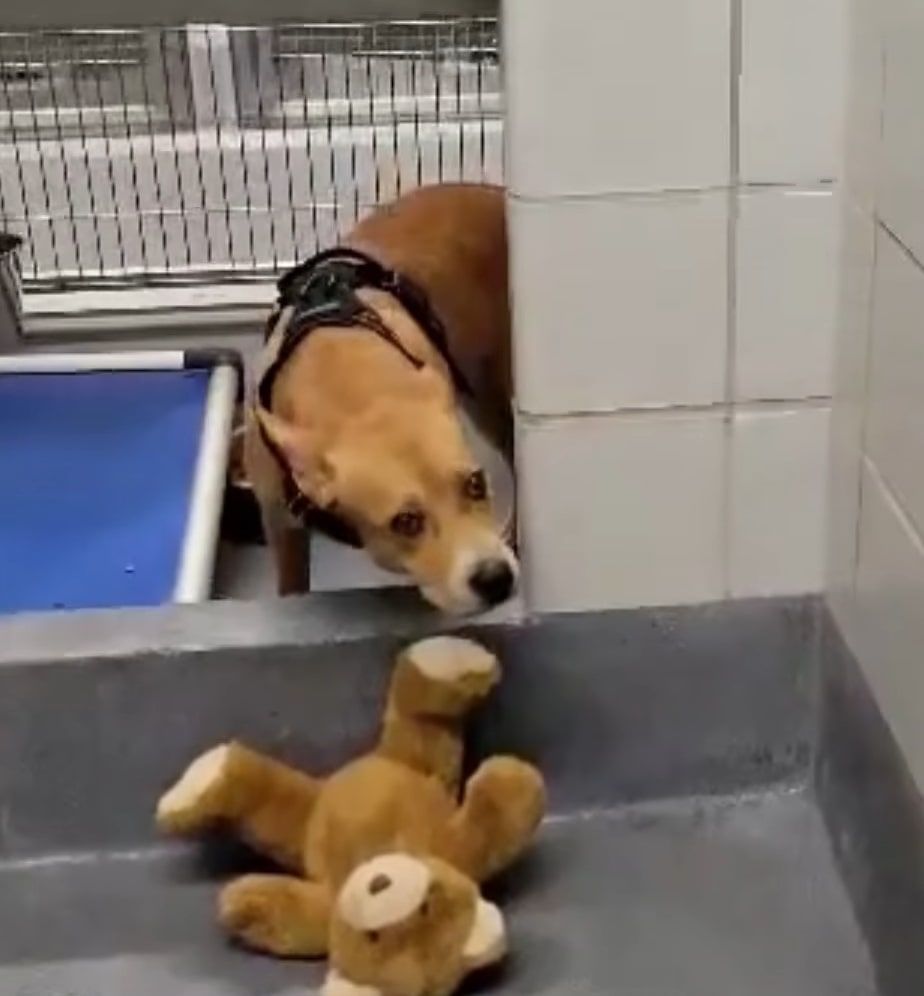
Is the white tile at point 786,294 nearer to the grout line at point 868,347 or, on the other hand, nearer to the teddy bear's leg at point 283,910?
the grout line at point 868,347

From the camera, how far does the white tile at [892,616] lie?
36.0 inches

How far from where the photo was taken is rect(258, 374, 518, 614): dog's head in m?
1.09

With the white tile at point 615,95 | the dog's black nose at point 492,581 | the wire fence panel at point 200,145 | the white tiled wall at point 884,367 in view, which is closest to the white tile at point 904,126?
the white tiled wall at point 884,367

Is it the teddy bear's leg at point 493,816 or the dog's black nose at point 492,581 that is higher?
the dog's black nose at point 492,581

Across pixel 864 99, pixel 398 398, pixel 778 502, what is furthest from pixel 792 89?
pixel 398 398

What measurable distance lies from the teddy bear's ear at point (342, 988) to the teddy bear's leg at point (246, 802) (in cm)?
10

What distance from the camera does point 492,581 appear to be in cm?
108

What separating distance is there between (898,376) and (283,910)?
45cm

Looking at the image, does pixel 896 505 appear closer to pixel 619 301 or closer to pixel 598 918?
pixel 619 301

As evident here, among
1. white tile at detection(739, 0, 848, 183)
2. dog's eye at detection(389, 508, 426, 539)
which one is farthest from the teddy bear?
white tile at detection(739, 0, 848, 183)

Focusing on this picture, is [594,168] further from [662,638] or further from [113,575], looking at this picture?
[113,575]

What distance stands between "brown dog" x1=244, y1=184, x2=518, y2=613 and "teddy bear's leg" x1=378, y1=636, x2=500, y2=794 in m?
0.05

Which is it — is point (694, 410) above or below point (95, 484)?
above

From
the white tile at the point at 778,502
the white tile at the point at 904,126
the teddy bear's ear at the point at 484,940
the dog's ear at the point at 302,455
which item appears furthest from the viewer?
the dog's ear at the point at 302,455
